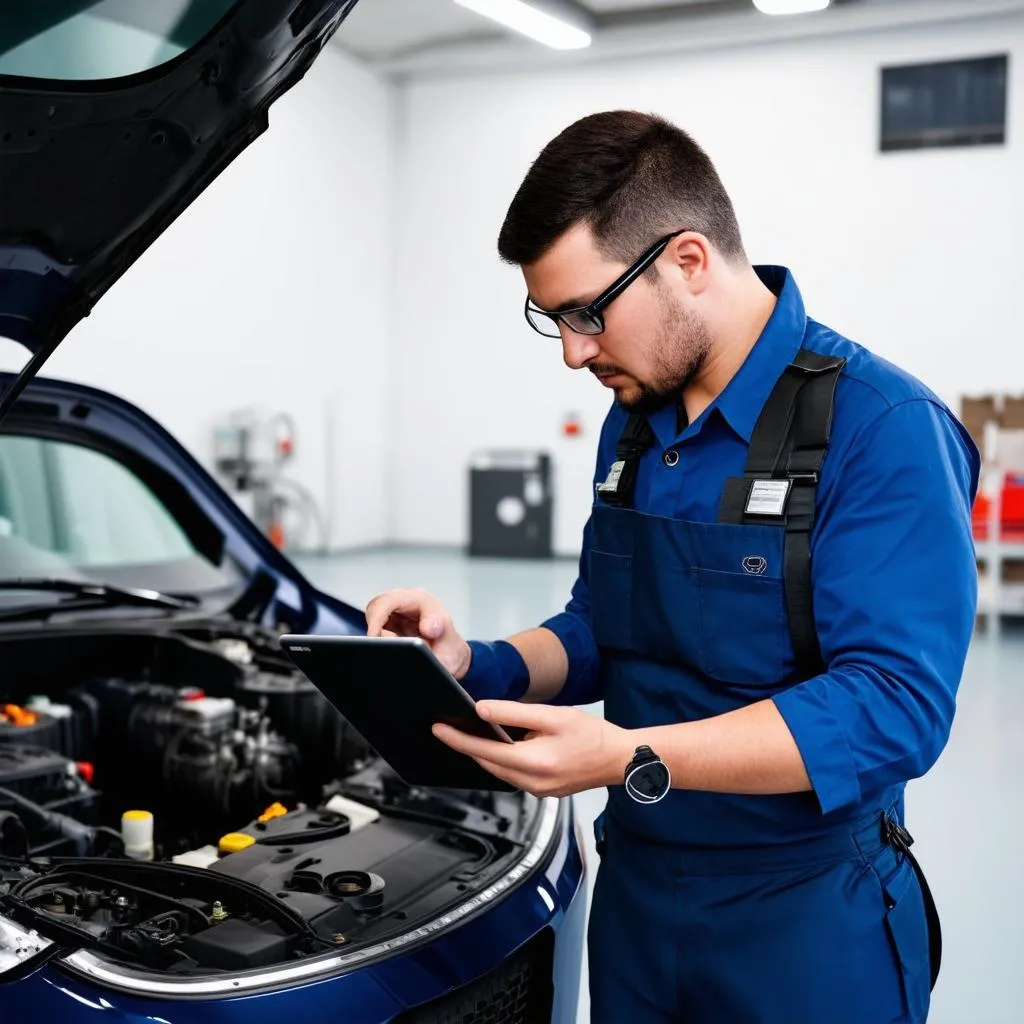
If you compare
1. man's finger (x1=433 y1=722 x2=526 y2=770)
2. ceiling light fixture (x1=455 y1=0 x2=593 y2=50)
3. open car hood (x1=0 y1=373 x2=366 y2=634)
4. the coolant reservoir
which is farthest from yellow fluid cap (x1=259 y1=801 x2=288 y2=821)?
ceiling light fixture (x1=455 y1=0 x2=593 y2=50)

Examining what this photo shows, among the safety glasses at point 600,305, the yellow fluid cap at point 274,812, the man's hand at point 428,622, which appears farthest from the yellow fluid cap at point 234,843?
the safety glasses at point 600,305

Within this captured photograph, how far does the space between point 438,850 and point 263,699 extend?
2.21 ft

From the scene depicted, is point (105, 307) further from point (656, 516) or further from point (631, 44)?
point (656, 516)

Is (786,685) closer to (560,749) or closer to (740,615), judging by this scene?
(740,615)

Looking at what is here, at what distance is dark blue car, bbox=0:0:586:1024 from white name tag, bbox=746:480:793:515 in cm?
65

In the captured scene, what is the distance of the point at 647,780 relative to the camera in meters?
1.14

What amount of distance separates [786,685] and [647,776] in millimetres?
251

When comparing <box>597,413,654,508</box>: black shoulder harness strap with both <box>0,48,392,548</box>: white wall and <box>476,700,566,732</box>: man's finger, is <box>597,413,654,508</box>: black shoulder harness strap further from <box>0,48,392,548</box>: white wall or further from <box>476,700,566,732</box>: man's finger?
<box>0,48,392,548</box>: white wall

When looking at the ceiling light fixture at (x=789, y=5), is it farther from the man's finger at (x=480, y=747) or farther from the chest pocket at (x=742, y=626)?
the man's finger at (x=480, y=747)

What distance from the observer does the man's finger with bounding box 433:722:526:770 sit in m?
1.16

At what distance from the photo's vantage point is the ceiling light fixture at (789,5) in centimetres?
725

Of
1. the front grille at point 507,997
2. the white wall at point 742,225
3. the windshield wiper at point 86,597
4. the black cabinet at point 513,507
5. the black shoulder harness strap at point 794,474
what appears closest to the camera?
the black shoulder harness strap at point 794,474

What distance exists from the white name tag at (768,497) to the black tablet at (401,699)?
1.22 ft

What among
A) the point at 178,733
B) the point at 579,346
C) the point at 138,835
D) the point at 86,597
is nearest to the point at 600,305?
the point at 579,346
